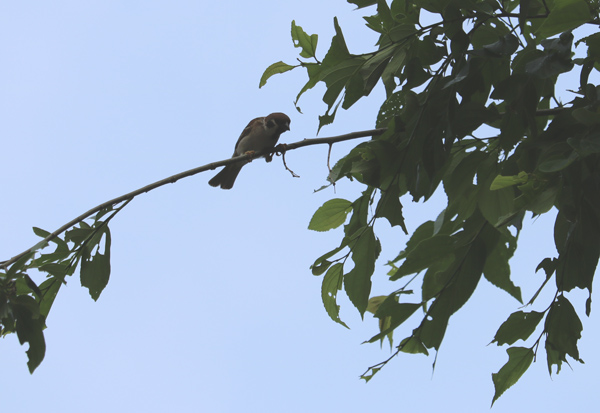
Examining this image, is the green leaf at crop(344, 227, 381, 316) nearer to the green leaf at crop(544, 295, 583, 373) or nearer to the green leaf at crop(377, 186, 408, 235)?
the green leaf at crop(377, 186, 408, 235)

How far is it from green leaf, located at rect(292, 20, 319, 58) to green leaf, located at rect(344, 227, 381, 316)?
30.8 inches

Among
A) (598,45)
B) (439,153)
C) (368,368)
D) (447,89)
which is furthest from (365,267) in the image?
(598,45)

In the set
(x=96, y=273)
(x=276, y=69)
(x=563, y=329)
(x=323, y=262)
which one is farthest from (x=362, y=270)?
(x=96, y=273)

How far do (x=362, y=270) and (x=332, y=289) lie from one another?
265 millimetres

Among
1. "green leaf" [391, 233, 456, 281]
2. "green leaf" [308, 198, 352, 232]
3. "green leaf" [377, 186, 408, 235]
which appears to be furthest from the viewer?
"green leaf" [308, 198, 352, 232]

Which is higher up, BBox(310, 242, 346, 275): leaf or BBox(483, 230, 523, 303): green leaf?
BBox(310, 242, 346, 275): leaf

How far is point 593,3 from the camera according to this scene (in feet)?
6.13

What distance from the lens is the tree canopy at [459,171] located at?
6.30ft

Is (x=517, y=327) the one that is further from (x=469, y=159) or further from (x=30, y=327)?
(x=30, y=327)

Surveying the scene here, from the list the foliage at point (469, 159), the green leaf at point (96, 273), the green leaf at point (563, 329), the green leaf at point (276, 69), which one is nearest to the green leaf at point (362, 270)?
the foliage at point (469, 159)

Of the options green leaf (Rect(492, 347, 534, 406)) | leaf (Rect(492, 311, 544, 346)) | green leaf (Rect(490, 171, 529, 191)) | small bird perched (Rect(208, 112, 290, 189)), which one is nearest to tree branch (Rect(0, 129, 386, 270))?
green leaf (Rect(490, 171, 529, 191))

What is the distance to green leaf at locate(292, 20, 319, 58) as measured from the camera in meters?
2.60

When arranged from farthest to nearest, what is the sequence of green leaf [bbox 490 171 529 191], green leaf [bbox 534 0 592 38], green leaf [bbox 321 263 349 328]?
1. green leaf [bbox 321 263 349 328]
2. green leaf [bbox 490 171 529 191]
3. green leaf [bbox 534 0 592 38]

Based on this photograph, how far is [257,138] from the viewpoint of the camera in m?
Answer: 5.98
